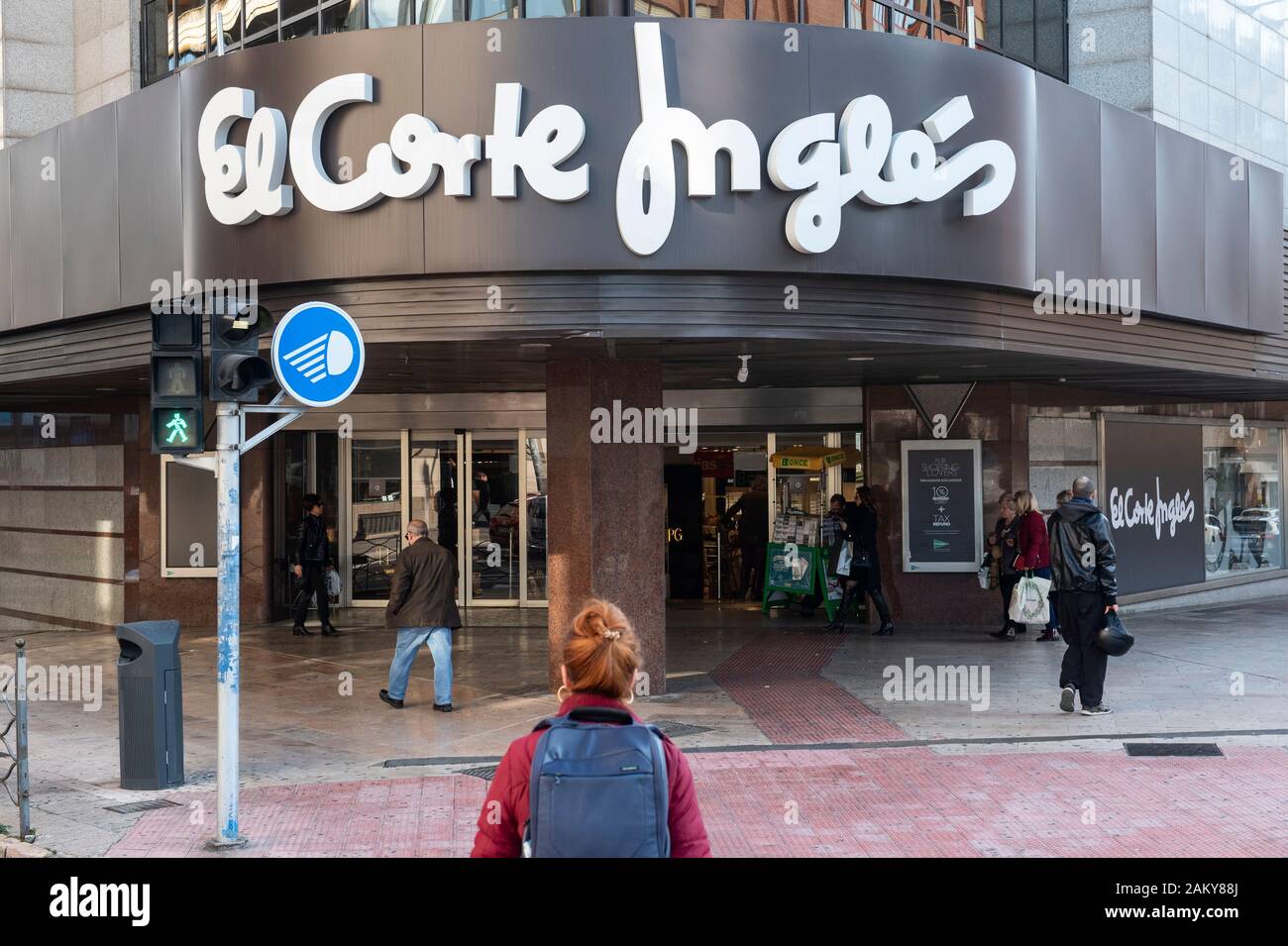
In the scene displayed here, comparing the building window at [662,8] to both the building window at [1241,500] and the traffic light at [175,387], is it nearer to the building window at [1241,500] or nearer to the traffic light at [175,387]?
the traffic light at [175,387]

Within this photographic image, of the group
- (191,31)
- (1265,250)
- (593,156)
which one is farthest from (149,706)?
(1265,250)

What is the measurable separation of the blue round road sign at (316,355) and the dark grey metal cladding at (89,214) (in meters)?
5.35

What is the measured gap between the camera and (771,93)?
10.5m

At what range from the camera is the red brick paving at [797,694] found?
419 inches

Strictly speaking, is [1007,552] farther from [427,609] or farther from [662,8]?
[662,8]

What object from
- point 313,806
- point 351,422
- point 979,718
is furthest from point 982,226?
point 351,422

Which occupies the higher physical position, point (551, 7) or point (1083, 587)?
point (551, 7)

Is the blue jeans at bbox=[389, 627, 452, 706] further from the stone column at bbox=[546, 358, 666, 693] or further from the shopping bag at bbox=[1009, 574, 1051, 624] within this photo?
the shopping bag at bbox=[1009, 574, 1051, 624]

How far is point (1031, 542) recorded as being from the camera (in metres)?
15.2

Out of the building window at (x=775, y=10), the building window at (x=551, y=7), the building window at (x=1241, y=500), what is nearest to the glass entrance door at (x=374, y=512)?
the building window at (x=551, y=7)

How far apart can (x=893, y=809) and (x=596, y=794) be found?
17.1ft

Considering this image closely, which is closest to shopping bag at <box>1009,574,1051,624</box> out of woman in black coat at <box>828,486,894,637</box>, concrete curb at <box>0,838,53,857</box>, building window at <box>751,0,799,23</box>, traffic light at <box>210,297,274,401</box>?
woman in black coat at <box>828,486,894,637</box>

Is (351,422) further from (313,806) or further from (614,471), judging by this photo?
(313,806)

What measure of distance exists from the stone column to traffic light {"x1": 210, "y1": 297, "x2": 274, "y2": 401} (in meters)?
4.18
